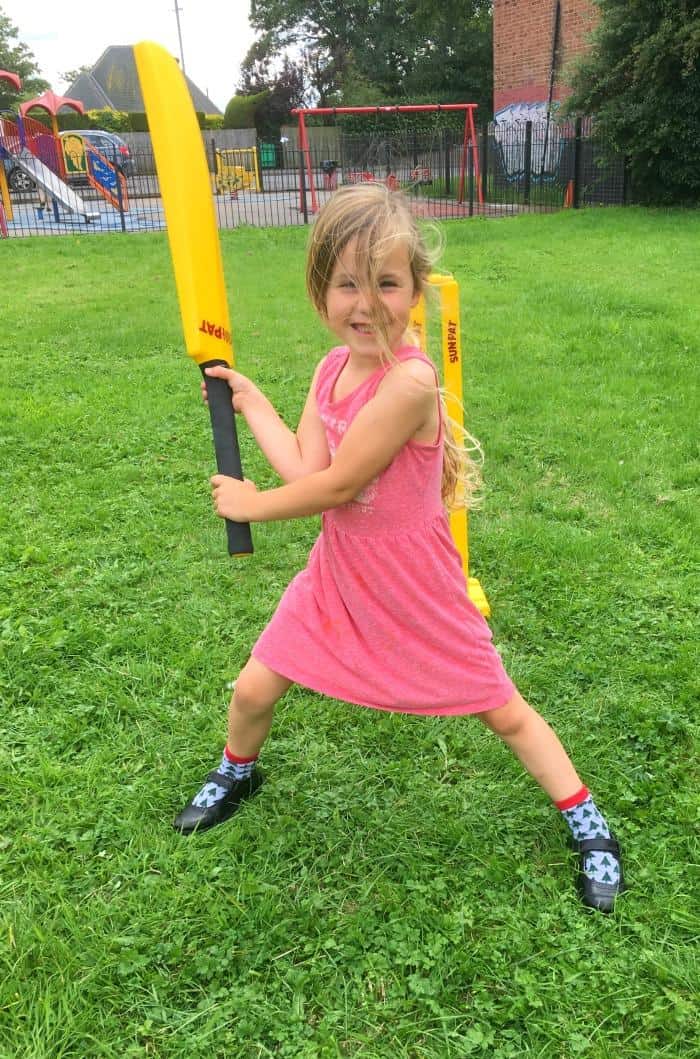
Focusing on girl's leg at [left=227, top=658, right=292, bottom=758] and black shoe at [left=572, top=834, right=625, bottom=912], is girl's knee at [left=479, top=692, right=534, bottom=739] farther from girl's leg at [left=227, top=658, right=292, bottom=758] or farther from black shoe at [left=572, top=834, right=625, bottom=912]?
girl's leg at [left=227, top=658, right=292, bottom=758]

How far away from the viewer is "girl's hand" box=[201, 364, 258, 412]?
6.24ft

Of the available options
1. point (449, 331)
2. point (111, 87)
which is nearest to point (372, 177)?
point (449, 331)

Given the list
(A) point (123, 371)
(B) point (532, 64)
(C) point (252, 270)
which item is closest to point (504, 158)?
(B) point (532, 64)

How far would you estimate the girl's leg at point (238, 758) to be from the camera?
201 cm

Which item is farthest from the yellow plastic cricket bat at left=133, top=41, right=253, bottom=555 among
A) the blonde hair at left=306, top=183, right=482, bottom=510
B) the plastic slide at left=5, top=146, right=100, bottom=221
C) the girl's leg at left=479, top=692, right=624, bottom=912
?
the plastic slide at left=5, top=146, right=100, bottom=221

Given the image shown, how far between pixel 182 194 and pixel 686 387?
14.2ft

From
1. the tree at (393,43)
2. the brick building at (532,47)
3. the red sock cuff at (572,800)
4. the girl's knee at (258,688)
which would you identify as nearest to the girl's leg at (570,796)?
the red sock cuff at (572,800)

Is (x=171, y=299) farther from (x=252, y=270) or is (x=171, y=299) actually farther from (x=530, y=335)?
(x=530, y=335)

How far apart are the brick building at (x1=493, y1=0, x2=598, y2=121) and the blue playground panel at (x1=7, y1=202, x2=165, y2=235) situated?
34.1ft

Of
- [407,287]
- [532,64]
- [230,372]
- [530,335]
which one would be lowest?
[530,335]

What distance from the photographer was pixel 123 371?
21.1ft

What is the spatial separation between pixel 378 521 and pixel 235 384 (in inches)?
18.8

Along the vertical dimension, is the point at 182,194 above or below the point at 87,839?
above

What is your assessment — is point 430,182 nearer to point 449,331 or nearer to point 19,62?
point 449,331
